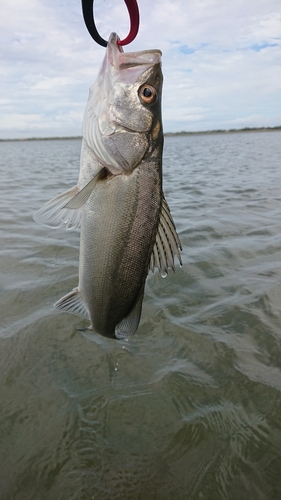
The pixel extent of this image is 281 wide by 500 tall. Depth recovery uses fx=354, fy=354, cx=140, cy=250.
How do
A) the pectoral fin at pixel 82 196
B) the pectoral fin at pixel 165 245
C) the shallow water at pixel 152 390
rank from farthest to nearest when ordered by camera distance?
the shallow water at pixel 152 390
the pectoral fin at pixel 165 245
the pectoral fin at pixel 82 196

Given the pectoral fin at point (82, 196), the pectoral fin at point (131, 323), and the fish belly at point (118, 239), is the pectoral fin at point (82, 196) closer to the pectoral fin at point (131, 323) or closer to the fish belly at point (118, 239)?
the fish belly at point (118, 239)

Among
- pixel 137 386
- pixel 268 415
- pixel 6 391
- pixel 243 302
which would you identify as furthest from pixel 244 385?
pixel 6 391

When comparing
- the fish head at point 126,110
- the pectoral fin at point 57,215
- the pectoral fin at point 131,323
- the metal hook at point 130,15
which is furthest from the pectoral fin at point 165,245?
Result: the metal hook at point 130,15

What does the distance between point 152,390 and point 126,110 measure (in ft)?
8.00

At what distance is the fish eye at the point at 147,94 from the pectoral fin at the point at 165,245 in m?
0.67

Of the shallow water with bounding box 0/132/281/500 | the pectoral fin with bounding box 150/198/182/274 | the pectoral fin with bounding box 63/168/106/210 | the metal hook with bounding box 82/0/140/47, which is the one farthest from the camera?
the shallow water with bounding box 0/132/281/500

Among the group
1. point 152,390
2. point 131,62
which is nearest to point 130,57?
point 131,62

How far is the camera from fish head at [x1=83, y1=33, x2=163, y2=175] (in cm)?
206

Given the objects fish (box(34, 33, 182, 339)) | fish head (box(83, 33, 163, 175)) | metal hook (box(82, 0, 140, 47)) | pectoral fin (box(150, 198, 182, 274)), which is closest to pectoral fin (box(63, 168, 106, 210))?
fish (box(34, 33, 182, 339))

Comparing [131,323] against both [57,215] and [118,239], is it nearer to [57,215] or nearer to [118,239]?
[118,239]

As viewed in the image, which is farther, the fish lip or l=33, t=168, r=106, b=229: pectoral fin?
l=33, t=168, r=106, b=229: pectoral fin

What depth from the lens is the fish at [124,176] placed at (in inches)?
81.0

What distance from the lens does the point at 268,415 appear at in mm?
3035

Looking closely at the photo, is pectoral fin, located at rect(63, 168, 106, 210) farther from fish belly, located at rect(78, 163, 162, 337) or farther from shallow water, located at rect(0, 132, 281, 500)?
shallow water, located at rect(0, 132, 281, 500)
